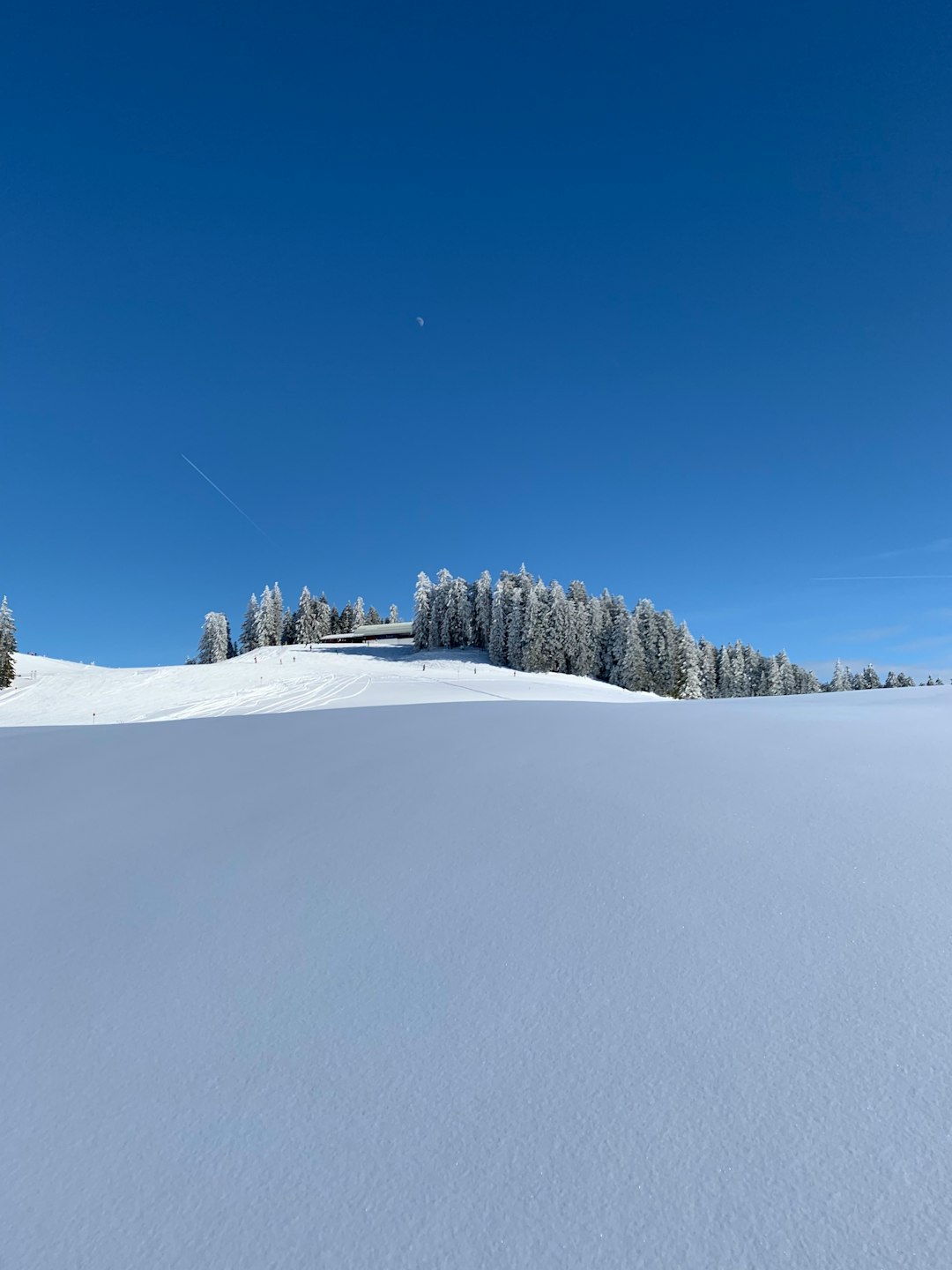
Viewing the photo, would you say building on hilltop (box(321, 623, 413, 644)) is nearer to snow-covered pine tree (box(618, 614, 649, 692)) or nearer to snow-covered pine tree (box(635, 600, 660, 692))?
snow-covered pine tree (box(635, 600, 660, 692))

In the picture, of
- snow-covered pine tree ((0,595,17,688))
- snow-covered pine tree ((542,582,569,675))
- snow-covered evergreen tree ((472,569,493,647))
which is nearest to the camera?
snow-covered pine tree ((0,595,17,688))

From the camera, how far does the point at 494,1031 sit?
188cm

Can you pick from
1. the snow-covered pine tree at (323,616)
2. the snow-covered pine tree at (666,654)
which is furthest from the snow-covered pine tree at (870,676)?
the snow-covered pine tree at (323,616)

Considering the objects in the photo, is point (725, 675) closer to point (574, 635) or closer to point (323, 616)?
point (574, 635)

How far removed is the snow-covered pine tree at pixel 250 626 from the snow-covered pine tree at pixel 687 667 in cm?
4924

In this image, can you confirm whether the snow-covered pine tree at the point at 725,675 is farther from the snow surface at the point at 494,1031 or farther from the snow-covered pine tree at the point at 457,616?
the snow surface at the point at 494,1031

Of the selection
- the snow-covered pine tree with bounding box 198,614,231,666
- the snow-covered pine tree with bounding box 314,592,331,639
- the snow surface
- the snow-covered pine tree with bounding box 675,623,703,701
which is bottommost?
the snow surface

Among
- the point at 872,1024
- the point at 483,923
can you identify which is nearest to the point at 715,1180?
the point at 872,1024

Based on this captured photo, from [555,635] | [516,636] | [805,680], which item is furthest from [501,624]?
[805,680]

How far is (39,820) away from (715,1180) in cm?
459

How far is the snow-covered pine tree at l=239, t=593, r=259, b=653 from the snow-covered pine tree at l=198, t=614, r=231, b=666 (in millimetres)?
2462

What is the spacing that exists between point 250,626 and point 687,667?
168ft

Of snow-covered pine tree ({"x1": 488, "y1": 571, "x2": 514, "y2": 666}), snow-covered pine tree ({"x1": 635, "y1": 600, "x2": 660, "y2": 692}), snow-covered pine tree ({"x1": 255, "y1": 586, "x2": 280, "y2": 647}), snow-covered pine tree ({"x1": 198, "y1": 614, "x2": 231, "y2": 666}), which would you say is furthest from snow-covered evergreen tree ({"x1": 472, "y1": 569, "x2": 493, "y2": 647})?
snow-covered pine tree ({"x1": 198, "y1": 614, "x2": 231, "y2": 666})

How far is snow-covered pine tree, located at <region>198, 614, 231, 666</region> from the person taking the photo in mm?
71375
